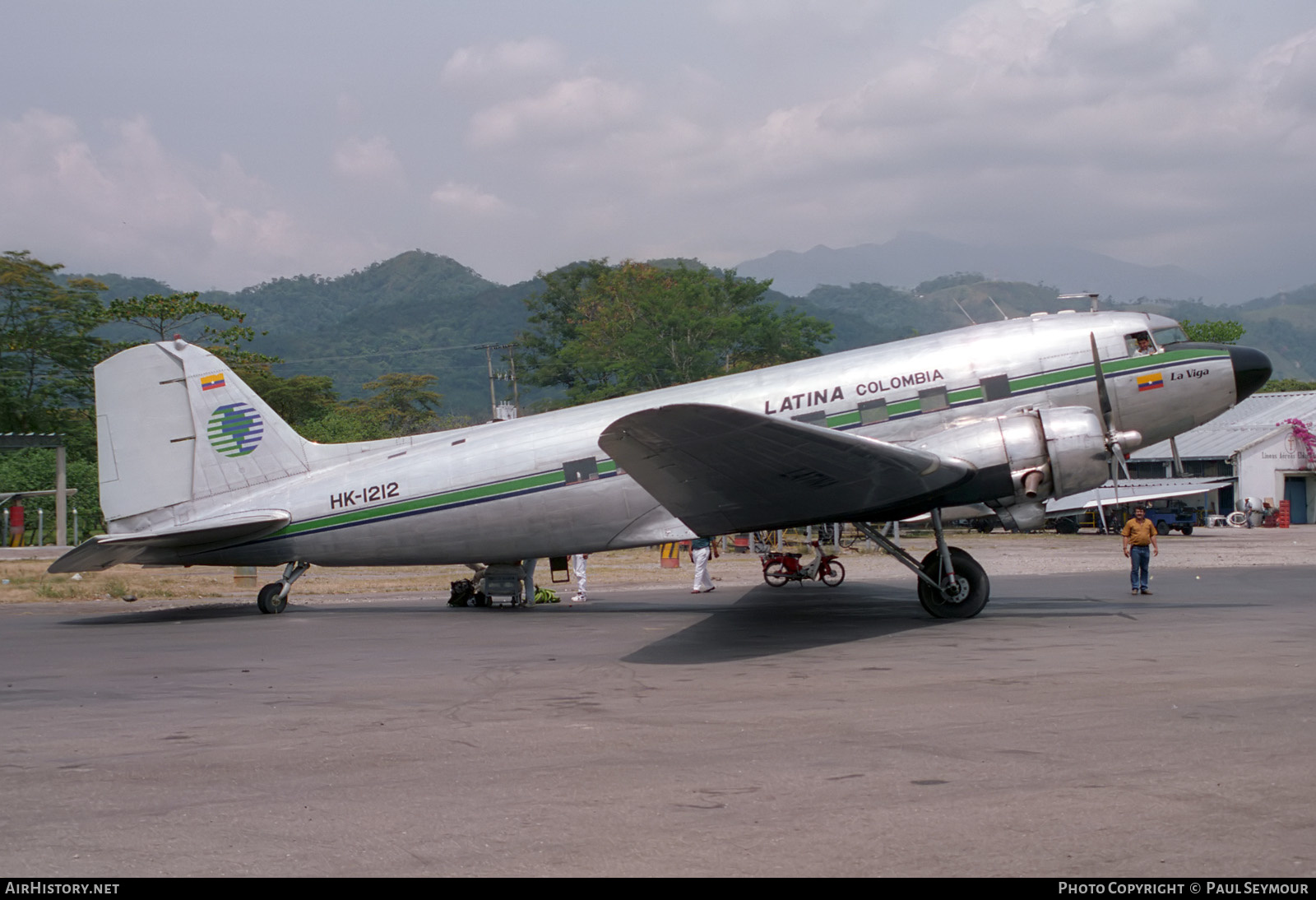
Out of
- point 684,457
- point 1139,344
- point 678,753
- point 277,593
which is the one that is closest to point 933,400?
point 1139,344

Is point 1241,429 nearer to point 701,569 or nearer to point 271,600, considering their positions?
point 701,569

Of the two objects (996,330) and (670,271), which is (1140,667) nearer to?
(996,330)

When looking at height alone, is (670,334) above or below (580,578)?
above

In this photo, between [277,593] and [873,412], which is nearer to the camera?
[873,412]

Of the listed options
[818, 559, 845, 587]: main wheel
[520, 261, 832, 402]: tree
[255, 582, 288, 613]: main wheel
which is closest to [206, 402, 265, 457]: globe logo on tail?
[255, 582, 288, 613]: main wheel

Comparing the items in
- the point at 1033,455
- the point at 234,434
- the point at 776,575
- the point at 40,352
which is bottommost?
the point at 776,575

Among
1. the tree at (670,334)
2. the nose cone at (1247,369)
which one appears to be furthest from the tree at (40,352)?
the nose cone at (1247,369)

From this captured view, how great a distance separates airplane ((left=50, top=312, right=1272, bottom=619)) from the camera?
1338cm

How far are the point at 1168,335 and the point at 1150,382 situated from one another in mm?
998

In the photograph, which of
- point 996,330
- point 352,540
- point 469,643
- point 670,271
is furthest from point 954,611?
point 670,271

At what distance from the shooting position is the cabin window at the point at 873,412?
1548 cm

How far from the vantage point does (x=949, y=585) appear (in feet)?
48.9

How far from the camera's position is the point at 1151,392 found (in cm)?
1530

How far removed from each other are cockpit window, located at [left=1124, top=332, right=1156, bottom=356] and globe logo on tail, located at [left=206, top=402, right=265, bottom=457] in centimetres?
1384
